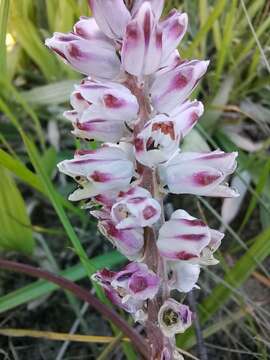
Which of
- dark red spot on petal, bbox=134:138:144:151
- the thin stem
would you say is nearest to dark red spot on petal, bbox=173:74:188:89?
dark red spot on petal, bbox=134:138:144:151

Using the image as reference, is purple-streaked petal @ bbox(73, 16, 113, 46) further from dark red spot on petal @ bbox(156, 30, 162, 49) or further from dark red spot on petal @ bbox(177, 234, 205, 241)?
dark red spot on petal @ bbox(177, 234, 205, 241)

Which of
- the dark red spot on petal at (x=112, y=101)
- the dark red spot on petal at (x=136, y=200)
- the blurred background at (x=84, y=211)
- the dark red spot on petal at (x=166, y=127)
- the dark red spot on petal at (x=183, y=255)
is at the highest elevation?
the dark red spot on petal at (x=112, y=101)

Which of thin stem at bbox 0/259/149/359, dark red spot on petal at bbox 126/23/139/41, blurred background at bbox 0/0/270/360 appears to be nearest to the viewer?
dark red spot on petal at bbox 126/23/139/41

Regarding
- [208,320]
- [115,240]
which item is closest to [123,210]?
[115,240]

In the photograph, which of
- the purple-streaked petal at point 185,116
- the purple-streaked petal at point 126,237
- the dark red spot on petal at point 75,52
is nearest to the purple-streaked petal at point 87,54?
the dark red spot on petal at point 75,52

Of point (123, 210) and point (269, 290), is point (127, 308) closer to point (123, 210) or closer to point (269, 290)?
point (123, 210)

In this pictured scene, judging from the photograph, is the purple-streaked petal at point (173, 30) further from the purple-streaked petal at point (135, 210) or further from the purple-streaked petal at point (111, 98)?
the purple-streaked petal at point (135, 210)
